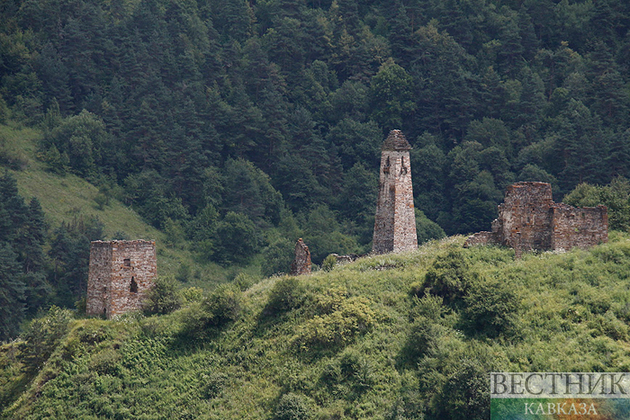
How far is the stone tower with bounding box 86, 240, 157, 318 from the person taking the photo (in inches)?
1844

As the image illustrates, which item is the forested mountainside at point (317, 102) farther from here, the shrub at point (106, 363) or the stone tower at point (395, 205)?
the shrub at point (106, 363)

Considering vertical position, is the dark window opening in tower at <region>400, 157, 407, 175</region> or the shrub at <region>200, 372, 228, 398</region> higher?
the dark window opening in tower at <region>400, 157, 407, 175</region>

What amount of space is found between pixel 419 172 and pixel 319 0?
3882cm

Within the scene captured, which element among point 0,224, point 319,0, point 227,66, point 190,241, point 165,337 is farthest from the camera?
point 319,0

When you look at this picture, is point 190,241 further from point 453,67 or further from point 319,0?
point 319,0

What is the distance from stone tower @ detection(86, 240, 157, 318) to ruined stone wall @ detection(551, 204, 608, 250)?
19.5 metres

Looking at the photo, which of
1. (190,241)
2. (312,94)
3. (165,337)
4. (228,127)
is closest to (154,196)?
(190,241)

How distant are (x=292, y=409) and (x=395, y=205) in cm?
1690

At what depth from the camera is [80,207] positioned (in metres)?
89.2

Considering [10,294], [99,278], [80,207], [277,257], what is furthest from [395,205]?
[80,207]

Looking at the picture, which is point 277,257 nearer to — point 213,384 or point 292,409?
point 213,384

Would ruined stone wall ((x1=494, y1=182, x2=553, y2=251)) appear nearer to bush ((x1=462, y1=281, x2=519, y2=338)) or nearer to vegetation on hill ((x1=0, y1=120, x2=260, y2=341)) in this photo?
bush ((x1=462, y1=281, x2=519, y2=338))

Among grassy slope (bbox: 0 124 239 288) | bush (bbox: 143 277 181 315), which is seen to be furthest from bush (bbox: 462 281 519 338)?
grassy slope (bbox: 0 124 239 288)

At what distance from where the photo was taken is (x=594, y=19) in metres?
107
